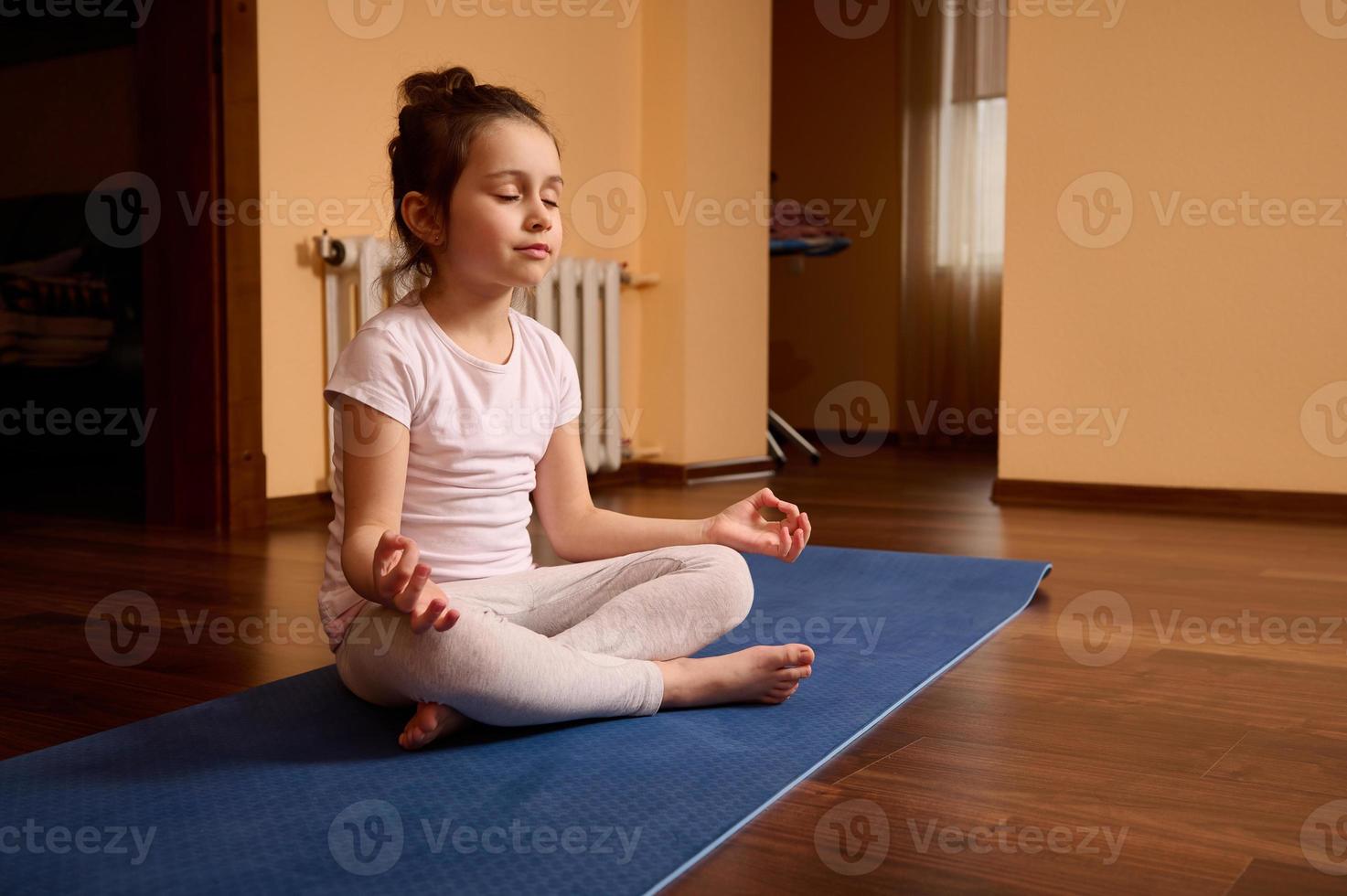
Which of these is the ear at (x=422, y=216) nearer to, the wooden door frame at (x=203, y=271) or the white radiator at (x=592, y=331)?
the wooden door frame at (x=203, y=271)

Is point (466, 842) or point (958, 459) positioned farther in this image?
point (958, 459)

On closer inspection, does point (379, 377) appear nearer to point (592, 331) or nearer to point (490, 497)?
point (490, 497)

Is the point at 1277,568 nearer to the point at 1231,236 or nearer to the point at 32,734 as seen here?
the point at 1231,236

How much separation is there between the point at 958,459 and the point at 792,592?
2758mm

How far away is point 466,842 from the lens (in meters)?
0.82

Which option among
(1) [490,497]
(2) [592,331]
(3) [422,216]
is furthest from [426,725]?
(2) [592,331]

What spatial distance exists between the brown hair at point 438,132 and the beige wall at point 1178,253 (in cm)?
210

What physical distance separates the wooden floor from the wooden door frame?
14cm

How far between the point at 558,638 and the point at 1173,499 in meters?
2.18

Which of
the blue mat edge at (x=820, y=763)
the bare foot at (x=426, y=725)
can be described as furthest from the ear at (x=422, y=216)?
the blue mat edge at (x=820, y=763)

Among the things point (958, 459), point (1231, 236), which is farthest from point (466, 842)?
point (958, 459)

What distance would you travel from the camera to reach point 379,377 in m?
1.09

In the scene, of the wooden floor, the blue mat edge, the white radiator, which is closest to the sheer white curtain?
the white radiator

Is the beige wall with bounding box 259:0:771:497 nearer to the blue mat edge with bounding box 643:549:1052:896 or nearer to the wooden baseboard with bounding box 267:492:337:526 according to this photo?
the wooden baseboard with bounding box 267:492:337:526
